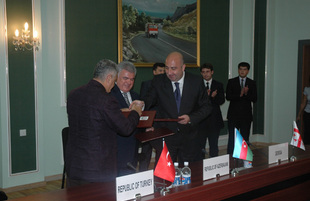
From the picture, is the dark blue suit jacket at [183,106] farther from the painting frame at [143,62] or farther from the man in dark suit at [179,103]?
the painting frame at [143,62]

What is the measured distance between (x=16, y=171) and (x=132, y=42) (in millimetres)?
2689

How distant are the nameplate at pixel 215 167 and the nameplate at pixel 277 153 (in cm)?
52

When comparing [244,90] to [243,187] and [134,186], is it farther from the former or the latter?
[134,186]

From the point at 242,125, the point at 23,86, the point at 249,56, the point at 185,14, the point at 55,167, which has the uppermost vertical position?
the point at 185,14

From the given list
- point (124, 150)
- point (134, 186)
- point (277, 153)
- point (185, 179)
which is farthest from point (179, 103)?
point (134, 186)

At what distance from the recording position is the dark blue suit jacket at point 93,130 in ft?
7.77

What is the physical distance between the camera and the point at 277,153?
2732 millimetres

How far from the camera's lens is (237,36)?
779 cm

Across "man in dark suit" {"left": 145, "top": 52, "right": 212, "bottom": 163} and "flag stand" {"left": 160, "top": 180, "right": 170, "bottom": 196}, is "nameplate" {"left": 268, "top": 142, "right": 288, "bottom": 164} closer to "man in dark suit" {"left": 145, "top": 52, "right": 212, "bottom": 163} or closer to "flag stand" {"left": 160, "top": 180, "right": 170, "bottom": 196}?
"man in dark suit" {"left": 145, "top": 52, "right": 212, "bottom": 163}

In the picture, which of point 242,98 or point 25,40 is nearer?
point 25,40

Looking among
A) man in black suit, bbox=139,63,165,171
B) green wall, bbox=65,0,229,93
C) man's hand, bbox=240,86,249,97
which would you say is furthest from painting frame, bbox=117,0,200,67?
man's hand, bbox=240,86,249,97

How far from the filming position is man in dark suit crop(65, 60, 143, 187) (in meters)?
2.37

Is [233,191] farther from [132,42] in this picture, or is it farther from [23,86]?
[132,42]

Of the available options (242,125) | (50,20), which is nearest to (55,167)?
(50,20)
